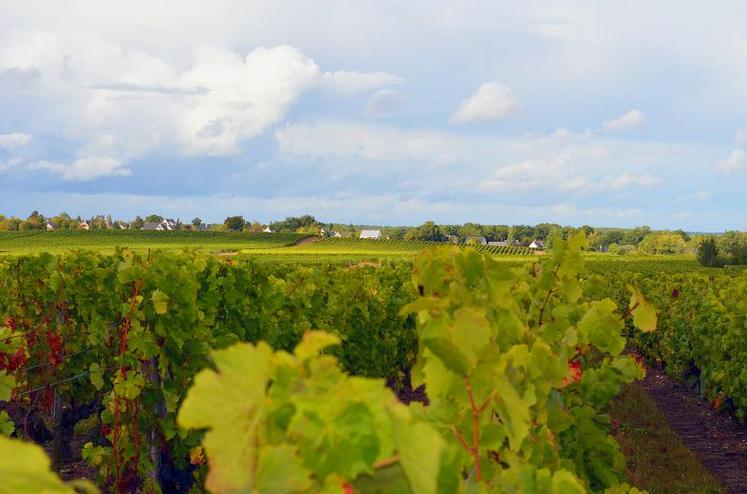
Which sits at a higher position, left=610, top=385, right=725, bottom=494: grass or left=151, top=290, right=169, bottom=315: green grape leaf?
left=151, top=290, right=169, bottom=315: green grape leaf

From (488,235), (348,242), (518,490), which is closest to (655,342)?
(518,490)

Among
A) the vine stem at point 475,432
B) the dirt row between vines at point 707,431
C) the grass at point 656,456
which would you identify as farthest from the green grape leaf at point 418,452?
the dirt row between vines at point 707,431

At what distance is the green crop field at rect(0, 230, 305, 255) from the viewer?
82125 mm

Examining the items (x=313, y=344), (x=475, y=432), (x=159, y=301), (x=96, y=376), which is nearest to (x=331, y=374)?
(x=313, y=344)

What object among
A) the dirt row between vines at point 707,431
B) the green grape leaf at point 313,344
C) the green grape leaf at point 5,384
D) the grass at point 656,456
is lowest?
the dirt row between vines at point 707,431

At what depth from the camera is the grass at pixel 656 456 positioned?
28.4ft

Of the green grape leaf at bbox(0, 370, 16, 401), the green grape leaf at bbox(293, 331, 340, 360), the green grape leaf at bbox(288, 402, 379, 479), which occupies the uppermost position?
the green grape leaf at bbox(293, 331, 340, 360)

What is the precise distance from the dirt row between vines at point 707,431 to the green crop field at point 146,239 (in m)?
68.4

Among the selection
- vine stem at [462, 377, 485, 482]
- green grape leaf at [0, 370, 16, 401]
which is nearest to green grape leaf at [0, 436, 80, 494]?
vine stem at [462, 377, 485, 482]

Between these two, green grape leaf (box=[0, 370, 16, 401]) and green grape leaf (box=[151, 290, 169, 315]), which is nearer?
green grape leaf (box=[0, 370, 16, 401])

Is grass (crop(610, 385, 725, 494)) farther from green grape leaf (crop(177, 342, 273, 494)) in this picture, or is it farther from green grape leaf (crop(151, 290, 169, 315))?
green grape leaf (crop(177, 342, 273, 494))

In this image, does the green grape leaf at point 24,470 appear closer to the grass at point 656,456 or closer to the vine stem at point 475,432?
the vine stem at point 475,432

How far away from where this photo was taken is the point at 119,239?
89.6 meters

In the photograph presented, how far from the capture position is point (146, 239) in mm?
89625
